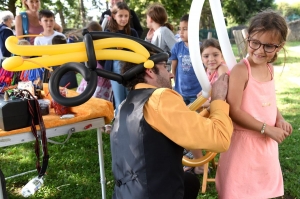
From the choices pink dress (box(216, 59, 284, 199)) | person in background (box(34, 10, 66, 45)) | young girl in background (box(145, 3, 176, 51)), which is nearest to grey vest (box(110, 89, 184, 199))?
pink dress (box(216, 59, 284, 199))

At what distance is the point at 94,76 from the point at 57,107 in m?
1.12

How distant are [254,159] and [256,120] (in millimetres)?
220

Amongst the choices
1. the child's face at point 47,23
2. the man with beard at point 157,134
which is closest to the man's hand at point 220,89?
the man with beard at point 157,134

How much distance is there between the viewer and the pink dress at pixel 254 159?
1.73 meters

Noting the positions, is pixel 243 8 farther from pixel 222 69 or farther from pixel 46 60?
pixel 46 60

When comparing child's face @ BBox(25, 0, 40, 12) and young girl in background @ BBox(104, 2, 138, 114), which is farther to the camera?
child's face @ BBox(25, 0, 40, 12)

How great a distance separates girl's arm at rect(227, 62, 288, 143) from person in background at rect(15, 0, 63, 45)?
3.89 meters

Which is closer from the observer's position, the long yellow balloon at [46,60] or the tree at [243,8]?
the long yellow balloon at [46,60]

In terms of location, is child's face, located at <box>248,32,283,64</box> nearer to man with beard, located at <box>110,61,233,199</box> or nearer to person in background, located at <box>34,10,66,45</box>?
man with beard, located at <box>110,61,233,199</box>

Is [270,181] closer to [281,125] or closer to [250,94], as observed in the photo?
[281,125]

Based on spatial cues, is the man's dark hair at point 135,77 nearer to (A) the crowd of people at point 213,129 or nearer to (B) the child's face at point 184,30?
(A) the crowd of people at point 213,129

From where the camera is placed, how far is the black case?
193 cm

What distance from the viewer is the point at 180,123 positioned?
1.37 metres

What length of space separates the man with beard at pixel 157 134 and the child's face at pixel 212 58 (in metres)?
1.16
